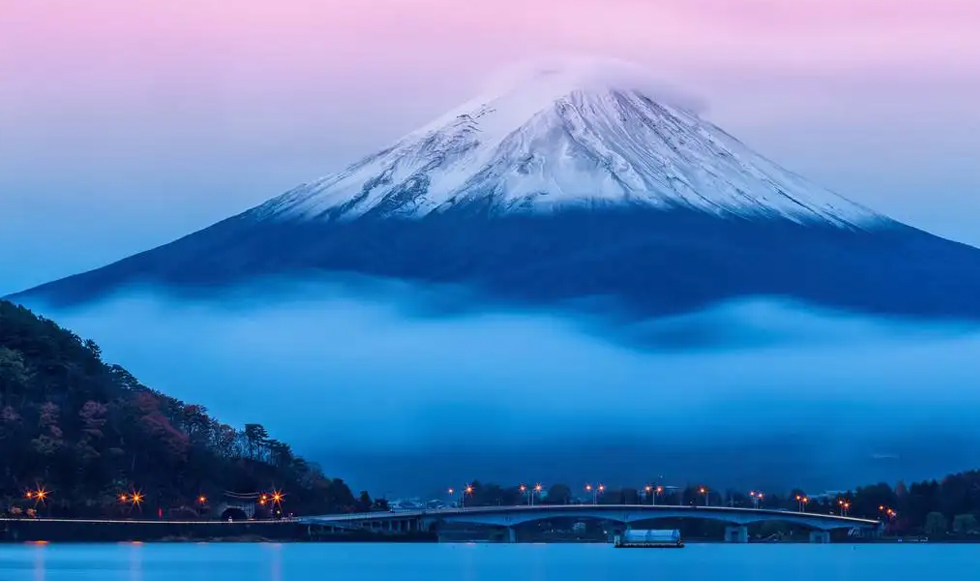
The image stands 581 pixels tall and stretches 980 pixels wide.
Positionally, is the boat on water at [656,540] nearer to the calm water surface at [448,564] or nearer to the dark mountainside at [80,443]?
the calm water surface at [448,564]

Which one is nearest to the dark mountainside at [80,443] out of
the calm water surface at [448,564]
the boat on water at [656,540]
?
the calm water surface at [448,564]

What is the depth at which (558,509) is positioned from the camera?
650 ft

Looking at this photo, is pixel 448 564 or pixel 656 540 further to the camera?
pixel 656 540

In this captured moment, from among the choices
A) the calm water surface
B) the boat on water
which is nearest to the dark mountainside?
the calm water surface

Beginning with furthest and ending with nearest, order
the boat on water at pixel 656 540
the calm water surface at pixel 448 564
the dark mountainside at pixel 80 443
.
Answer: the boat on water at pixel 656 540, the dark mountainside at pixel 80 443, the calm water surface at pixel 448 564

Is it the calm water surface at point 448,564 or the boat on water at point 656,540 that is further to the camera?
Result: the boat on water at point 656,540

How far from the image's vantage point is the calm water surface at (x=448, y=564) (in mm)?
126438

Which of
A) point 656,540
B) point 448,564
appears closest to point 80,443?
point 448,564

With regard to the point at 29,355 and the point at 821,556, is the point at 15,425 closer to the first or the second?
the point at 29,355

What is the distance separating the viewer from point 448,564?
151 m

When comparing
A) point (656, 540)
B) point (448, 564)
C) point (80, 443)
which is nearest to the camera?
point (448, 564)

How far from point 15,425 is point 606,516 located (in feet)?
179

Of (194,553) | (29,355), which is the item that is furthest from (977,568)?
(29,355)

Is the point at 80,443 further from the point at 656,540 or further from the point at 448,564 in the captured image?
the point at 656,540
